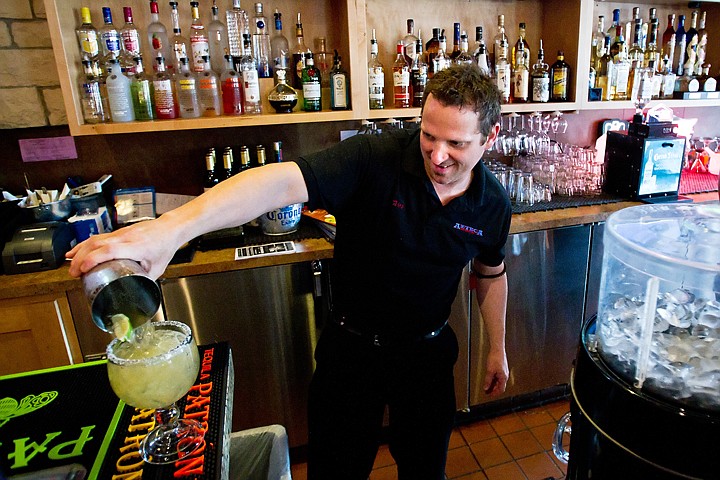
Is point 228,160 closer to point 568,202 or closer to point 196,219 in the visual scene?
point 196,219

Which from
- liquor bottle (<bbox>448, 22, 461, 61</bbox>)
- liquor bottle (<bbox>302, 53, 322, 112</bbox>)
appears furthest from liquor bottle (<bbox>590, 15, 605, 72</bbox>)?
liquor bottle (<bbox>302, 53, 322, 112</bbox>)

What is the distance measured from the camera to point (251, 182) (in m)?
1.09

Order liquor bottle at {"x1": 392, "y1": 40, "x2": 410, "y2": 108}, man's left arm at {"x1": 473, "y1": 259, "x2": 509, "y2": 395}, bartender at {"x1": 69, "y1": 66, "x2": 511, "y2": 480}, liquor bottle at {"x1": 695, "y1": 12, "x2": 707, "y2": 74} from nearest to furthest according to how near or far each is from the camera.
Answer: bartender at {"x1": 69, "y1": 66, "x2": 511, "y2": 480}
man's left arm at {"x1": 473, "y1": 259, "x2": 509, "y2": 395}
liquor bottle at {"x1": 392, "y1": 40, "x2": 410, "y2": 108}
liquor bottle at {"x1": 695, "y1": 12, "x2": 707, "y2": 74}

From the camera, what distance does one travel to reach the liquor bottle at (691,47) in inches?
107

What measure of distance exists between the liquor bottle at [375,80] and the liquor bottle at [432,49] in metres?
0.27

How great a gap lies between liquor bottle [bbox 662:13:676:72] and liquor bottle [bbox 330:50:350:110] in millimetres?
1876

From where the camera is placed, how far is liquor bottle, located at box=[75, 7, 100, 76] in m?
1.88

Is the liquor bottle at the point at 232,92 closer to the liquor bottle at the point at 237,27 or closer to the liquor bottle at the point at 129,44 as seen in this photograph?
the liquor bottle at the point at 237,27

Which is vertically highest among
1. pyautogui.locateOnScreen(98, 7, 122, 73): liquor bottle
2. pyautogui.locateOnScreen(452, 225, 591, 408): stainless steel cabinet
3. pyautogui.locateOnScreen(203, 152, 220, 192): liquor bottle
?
pyautogui.locateOnScreen(98, 7, 122, 73): liquor bottle

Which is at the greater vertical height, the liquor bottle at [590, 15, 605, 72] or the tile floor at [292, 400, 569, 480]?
the liquor bottle at [590, 15, 605, 72]

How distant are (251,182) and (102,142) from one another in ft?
4.59

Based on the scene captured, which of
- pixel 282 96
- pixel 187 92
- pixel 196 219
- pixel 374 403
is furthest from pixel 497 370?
pixel 187 92

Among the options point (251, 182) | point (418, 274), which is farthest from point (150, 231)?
point (418, 274)

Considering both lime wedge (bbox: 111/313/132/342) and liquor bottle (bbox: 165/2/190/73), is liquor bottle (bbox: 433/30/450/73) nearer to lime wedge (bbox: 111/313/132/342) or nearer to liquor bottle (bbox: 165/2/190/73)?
liquor bottle (bbox: 165/2/190/73)
